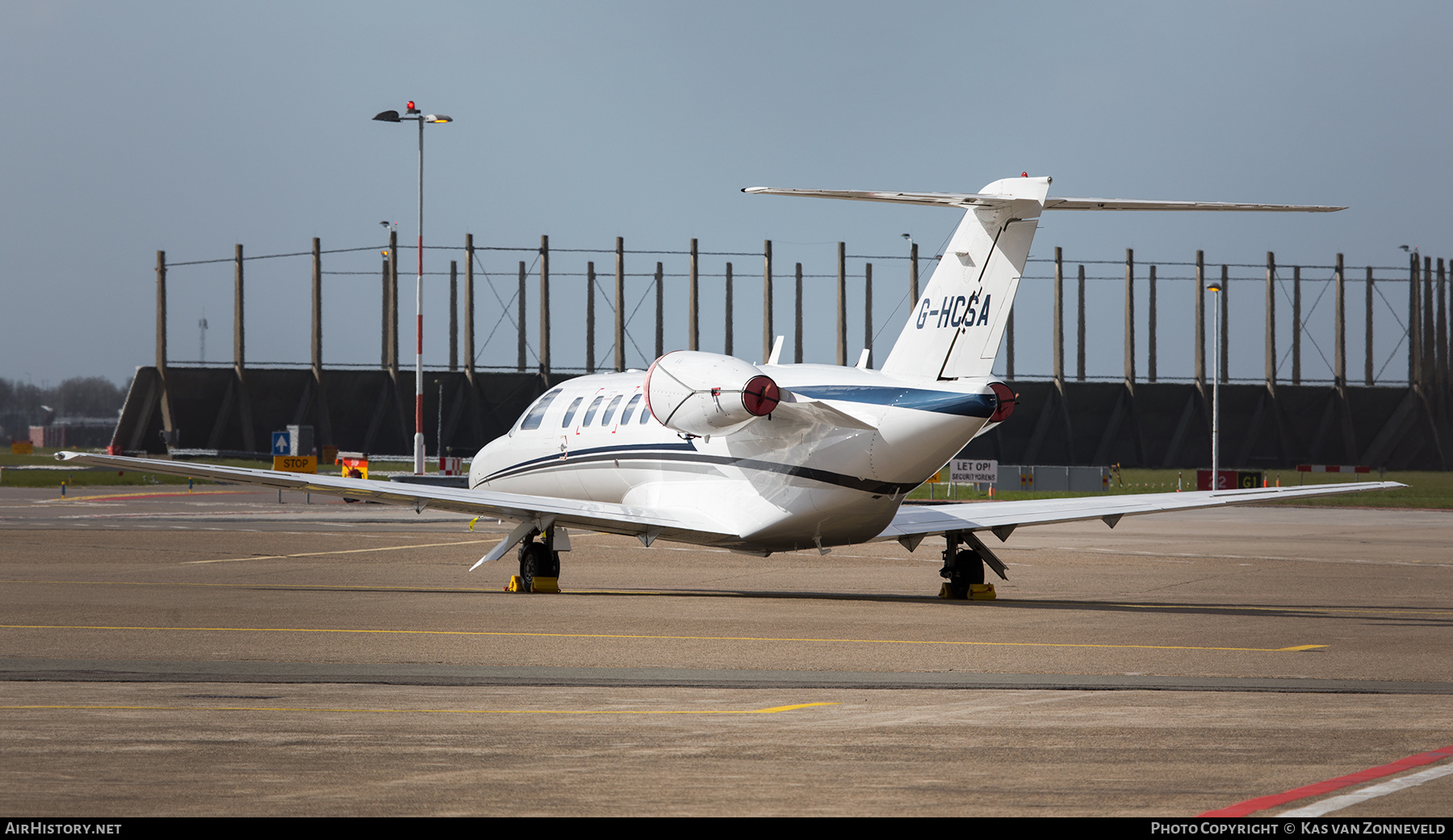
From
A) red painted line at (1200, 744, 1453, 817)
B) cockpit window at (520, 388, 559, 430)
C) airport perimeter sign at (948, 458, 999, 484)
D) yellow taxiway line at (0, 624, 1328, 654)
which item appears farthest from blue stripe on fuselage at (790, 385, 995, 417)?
airport perimeter sign at (948, 458, 999, 484)

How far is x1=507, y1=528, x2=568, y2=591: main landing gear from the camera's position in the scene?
67.7 feet

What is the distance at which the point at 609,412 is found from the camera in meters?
23.2

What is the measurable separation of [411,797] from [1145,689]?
A: 6.36 meters

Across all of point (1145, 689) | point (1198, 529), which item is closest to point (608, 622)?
point (1145, 689)

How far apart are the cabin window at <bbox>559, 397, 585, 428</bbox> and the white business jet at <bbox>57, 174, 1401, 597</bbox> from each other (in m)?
2.32

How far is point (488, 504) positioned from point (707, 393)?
3420 mm

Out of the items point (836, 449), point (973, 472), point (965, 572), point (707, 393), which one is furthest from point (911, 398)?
point (973, 472)

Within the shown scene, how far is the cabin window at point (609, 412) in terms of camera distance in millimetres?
23078

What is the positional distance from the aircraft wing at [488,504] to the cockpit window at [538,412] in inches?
184

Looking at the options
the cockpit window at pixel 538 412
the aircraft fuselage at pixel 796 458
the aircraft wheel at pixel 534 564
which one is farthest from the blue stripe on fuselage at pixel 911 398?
the cockpit window at pixel 538 412

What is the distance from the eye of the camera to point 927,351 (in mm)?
18125

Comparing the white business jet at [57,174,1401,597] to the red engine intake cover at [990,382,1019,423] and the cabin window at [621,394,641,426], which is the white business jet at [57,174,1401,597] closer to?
the red engine intake cover at [990,382,1019,423]

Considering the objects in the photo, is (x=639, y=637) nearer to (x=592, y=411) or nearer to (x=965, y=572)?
(x=965, y=572)

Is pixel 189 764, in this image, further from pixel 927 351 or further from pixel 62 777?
pixel 927 351
